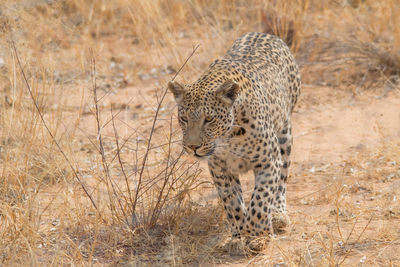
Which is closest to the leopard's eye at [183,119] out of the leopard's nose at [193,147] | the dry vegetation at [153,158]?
the leopard's nose at [193,147]

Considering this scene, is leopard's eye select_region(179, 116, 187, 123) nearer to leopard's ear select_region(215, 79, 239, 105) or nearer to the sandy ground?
leopard's ear select_region(215, 79, 239, 105)

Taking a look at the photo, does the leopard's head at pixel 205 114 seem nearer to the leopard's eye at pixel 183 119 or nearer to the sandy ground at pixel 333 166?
the leopard's eye at pixel 183 119

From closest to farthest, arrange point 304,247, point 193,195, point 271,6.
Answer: point 304,247
point 193,195
point 271,6

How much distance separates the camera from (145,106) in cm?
1024

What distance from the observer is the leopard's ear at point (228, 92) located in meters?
5.66

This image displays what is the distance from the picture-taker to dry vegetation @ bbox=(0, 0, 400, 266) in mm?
6035

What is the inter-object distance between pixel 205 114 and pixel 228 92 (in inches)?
11.4

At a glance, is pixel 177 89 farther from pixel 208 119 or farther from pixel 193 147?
pixel 193 147

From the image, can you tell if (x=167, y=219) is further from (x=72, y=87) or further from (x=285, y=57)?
(x=72, y=87)

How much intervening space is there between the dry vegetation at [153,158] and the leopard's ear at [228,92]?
73 cm

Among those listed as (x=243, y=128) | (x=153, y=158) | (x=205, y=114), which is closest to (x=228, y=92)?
(x=205, y=114)

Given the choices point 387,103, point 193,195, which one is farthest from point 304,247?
point 387,103

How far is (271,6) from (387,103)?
8.71ft

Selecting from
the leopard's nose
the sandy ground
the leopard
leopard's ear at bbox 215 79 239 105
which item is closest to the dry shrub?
the sandy ground
